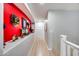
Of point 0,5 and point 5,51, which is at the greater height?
point 0,5

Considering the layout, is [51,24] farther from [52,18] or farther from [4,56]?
[4,56]

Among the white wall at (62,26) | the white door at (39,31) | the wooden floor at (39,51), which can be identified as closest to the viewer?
the wooden floor at (39,51)

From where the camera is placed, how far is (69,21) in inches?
154

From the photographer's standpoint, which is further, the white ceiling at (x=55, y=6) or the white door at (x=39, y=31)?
the white door at (x=39, y=31)

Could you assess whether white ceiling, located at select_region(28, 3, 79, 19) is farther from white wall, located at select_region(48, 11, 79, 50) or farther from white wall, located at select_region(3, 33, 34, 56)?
white wall, located at select_region(3, 33, 34, 56)

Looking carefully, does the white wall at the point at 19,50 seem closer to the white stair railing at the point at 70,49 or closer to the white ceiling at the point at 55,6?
the white stair railing at the point at 70,49

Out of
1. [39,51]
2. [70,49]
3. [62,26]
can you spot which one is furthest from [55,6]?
[70,49]

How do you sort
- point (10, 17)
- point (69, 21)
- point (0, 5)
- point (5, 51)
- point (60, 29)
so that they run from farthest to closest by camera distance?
1. point (60, 29)
2. point (69, 21)
3. point (10, 17)
4. point (5, 51)
5. point (0, 5)

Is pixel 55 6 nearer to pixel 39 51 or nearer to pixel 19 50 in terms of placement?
pixel 39 51

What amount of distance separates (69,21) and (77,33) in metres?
0.53

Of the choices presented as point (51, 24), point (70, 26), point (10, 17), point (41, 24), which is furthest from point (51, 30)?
point (41, 24)

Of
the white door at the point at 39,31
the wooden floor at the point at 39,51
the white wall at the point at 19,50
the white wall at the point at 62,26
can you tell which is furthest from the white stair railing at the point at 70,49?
the white door at the point at 39,31

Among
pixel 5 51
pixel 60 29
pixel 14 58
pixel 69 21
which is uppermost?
pixel 69 21

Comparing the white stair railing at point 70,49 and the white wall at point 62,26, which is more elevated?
the white wall at point 62,26
